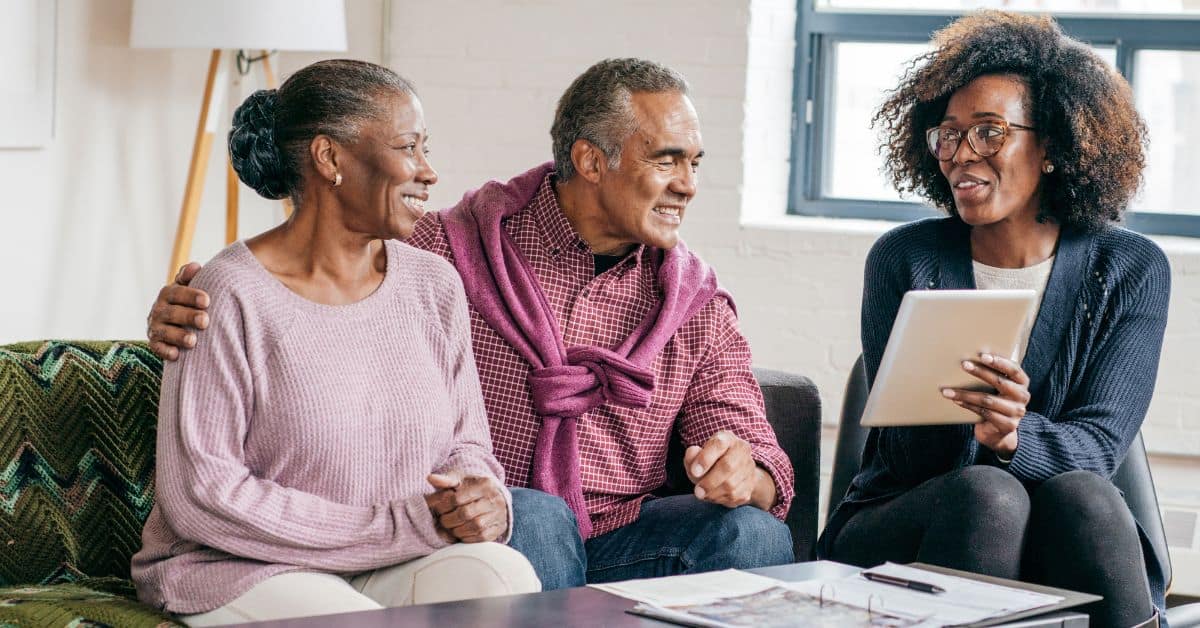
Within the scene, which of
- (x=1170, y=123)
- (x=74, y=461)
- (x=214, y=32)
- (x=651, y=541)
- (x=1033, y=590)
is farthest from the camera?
(x=1170, y=123)

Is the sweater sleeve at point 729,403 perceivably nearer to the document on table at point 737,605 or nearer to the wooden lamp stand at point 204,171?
the document on table at point 737,605

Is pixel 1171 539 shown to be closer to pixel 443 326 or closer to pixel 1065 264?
pixel 1065 264

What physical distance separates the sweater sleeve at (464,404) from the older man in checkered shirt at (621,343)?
7.2 inches

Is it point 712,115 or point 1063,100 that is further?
point 712,115

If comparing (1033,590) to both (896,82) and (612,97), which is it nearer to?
(612,97)

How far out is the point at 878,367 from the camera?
2410 millimetres

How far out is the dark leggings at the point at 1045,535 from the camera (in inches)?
80.0

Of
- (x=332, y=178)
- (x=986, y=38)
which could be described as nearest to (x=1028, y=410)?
(x=986, y=38)

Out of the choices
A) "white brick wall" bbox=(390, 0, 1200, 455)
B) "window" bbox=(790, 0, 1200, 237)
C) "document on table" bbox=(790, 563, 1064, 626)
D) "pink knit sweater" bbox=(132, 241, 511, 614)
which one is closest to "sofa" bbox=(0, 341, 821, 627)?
"pink knit sweater" bbox=(132, 241, 511, 614)

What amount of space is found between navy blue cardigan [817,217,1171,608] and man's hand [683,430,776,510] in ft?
0.90

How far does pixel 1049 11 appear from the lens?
12.2ft

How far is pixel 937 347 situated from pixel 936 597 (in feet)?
1.55

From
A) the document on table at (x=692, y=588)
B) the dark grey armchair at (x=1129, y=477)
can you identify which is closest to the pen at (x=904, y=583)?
the document on table at (x=692, y=588)

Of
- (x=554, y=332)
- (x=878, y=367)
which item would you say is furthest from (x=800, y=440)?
(x=554, y=332)
